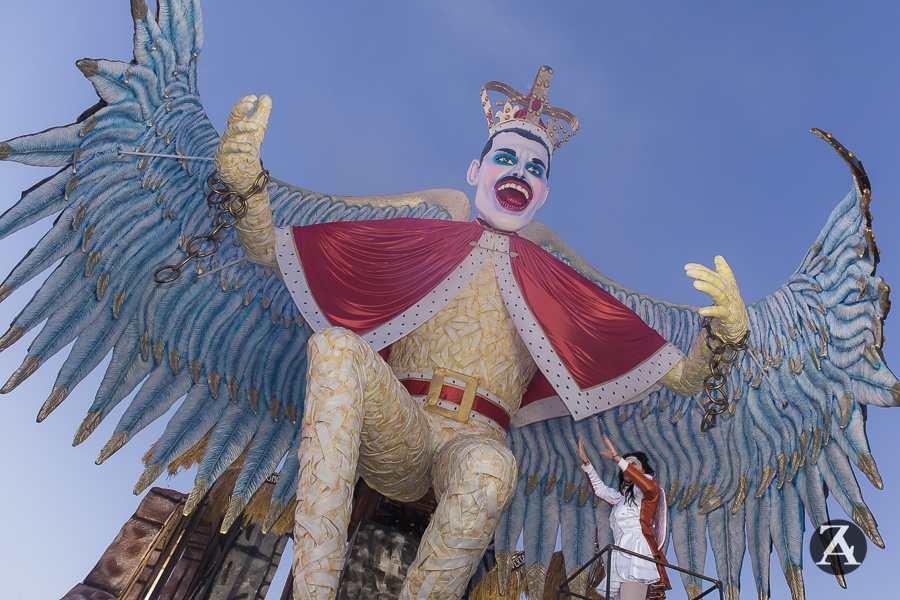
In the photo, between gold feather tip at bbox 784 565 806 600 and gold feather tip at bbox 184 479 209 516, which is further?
gold feather tip at bbox 784 565 806 600

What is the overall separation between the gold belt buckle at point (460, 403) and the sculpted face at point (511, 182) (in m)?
0.96

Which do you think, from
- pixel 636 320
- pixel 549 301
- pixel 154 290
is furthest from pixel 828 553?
pixel 154 290

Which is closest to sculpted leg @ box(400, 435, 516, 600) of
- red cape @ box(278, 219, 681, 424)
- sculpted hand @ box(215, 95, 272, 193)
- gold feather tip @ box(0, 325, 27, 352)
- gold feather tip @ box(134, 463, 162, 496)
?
red cape @ box(278, 219, 681, 424)

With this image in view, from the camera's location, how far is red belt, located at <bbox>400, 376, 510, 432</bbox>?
3518mm

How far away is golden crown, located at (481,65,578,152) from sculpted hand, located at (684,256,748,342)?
4.56ft

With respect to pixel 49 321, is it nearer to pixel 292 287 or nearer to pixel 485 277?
pixel 292 287

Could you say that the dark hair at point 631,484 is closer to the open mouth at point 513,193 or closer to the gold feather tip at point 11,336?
the open mouth at point 513,193

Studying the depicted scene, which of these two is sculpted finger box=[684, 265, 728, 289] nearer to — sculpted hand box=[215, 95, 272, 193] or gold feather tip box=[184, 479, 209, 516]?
sculpted hand box=[215, 95, 272, 193]

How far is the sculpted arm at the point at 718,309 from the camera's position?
3207 millimetres

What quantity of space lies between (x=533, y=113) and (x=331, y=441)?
2474mm

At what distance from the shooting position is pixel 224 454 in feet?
12.2

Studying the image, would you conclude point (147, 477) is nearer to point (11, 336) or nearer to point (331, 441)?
point (11, 336)

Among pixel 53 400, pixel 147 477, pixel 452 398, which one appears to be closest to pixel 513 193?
pixel 452 398

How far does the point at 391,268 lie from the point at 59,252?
1532mm
